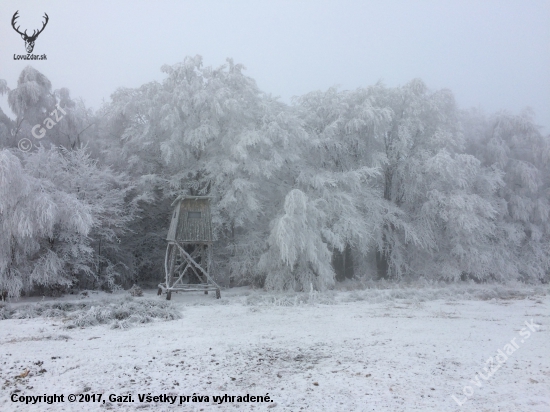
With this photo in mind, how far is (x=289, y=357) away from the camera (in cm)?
739

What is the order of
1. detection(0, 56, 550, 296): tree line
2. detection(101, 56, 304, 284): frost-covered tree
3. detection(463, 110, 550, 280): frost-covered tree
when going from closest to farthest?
detection(0, 56, 550, 296): tree line, detection(101, 56, 304, 284): frost-covered tree, detection(463, 110, 550, 280): frost-covered tree

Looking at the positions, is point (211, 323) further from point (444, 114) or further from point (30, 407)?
point (444, 114)

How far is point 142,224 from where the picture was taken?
21.0m

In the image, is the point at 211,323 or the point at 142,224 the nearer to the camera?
the point at 211,323

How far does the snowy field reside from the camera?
5.50 meters

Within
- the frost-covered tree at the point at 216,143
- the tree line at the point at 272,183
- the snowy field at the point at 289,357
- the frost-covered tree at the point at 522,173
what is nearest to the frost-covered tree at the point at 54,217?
the tree line at the point at 272,183

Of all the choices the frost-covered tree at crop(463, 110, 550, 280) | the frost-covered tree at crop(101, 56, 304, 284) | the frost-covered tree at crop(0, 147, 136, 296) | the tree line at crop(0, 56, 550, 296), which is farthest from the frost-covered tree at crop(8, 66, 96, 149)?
the frost-covered tree at crop(463, 110, 550, 280)

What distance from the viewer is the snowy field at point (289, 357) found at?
5500mm

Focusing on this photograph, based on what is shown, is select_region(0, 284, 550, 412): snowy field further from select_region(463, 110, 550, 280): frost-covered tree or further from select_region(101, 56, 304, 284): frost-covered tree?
select_region(463, 110, 550, 280): frost-covered tree

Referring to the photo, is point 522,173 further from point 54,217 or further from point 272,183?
point 54,217

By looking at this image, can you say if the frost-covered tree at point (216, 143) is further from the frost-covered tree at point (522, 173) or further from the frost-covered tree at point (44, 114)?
the frost-covered tree at point (522, 173)

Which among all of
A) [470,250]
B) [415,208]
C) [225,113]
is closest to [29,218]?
[225,113]

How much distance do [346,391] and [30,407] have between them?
406 centimetres

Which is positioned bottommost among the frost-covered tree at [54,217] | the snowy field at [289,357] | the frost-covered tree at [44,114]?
the snowy field at [289,357]
